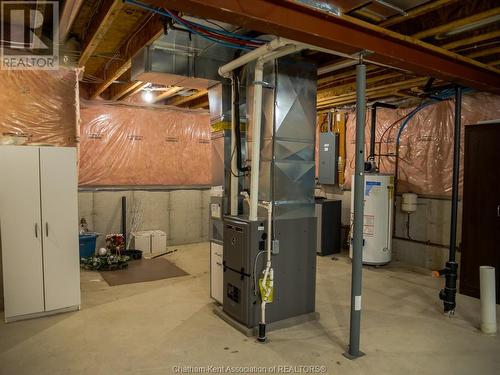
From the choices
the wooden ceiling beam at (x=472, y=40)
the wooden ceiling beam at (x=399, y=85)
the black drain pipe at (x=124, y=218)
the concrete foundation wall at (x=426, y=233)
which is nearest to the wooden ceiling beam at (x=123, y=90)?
the black drain pipe at (x=124, y=218)

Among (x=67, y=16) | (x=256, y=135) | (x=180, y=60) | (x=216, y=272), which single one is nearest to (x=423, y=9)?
(x=256, y=135)

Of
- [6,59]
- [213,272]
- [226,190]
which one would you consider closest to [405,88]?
[226,190]

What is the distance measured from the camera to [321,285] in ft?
15.1

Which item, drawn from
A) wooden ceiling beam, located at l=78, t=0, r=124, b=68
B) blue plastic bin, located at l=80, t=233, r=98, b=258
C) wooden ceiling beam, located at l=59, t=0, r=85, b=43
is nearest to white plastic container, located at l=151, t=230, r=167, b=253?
blue plastic bin, located at l=80, t=233, r=98, b=258

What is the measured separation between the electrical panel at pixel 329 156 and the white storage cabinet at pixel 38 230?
4244mm

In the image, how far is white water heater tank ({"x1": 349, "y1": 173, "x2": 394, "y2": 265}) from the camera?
5.34 metres

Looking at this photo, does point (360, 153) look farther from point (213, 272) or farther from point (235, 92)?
point (213, 272)

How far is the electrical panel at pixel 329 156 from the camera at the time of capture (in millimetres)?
6445

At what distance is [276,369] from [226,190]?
168 cm

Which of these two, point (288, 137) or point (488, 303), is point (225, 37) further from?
point (488, 303)

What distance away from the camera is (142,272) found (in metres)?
5.04

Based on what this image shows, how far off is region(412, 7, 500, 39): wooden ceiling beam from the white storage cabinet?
323 centimetres

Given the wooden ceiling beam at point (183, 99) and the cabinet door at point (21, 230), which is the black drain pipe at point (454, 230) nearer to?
the wooden ceiling beam at point (183, 99)

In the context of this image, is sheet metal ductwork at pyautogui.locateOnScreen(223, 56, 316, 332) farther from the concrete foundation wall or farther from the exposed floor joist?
the concrete foundation wall
